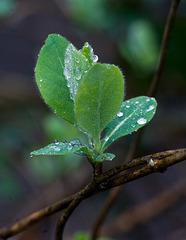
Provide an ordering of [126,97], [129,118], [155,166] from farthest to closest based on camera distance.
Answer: [126,97] → [129,118] → [155,166]

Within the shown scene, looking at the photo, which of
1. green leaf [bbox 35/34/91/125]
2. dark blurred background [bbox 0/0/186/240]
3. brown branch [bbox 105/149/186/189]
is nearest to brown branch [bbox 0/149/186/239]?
brown branch [bbox 105/149/186/189]

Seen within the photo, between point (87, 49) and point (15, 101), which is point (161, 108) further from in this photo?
point (87, 49)

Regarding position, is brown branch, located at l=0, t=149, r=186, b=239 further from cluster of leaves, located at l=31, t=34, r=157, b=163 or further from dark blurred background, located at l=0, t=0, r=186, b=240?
dark blurred background, located at l=0, t=0, r=186, b=240

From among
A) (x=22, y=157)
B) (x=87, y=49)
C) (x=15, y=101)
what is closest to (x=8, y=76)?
(x=15, y=101)

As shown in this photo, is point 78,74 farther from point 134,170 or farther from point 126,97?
point 126,97

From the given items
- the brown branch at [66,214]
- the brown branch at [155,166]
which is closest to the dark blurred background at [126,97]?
the brown branch at [66,214]

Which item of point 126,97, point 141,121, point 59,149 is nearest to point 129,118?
point 141,121
